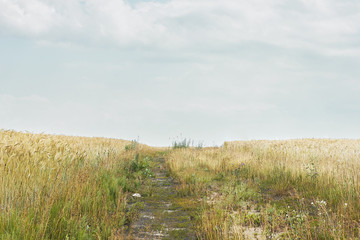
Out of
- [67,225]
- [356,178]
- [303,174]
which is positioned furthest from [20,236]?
[303,174]

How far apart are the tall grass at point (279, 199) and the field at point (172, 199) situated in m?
0.02

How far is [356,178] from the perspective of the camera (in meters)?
5.96

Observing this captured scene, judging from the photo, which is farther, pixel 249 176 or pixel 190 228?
pixel 249 176

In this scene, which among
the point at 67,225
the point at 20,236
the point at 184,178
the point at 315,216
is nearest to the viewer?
the point at 20,236

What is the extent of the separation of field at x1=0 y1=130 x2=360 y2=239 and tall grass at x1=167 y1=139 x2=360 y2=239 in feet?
0.07

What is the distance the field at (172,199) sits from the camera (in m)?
3.80

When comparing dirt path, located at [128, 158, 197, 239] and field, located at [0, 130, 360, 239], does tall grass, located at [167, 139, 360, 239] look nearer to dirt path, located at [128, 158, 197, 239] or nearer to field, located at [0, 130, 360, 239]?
field, located at [0, 130, 360, 239]

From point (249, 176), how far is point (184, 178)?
2501mm

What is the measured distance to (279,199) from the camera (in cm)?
694

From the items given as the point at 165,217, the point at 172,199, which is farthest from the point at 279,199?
the point at 165,217

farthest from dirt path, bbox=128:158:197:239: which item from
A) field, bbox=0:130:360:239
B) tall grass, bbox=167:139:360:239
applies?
tall grass, bbox=167:139:360:239

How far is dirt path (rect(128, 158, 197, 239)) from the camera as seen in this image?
180 inches

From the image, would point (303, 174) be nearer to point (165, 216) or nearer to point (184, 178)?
point (184, 178)

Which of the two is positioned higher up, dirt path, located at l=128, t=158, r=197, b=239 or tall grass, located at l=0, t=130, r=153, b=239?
tall grass, located at l=0, t=130, r=153, b=239
